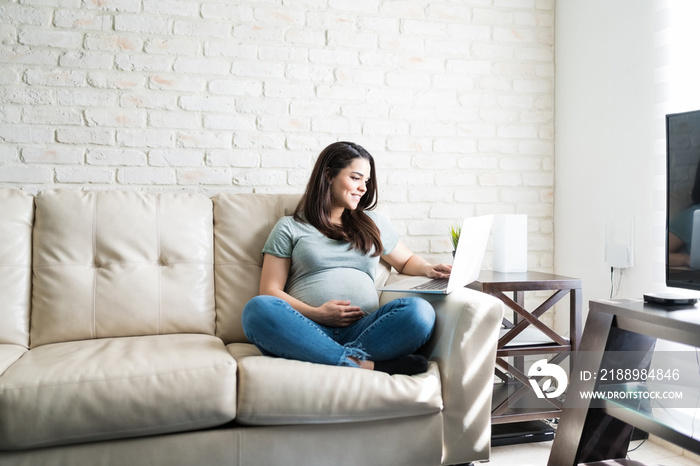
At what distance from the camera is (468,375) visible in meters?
1.65


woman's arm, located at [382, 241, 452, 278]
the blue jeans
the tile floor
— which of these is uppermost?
woman's arm, located at [382, 241, 452, 278]

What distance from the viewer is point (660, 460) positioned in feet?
6.40

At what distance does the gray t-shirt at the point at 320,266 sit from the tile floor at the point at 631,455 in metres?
0.70

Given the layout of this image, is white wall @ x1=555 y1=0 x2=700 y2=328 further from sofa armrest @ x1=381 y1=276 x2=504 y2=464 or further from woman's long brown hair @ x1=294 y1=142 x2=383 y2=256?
woman's long brown hair @ x1=294 y1=142 x2=383 y2=256

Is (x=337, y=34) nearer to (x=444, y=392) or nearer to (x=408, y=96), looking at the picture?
(x=408, y=96)

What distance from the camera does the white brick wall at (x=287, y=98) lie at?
88.6 inches

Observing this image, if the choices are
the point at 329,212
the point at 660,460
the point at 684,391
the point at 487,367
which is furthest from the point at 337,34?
the point at 660,460

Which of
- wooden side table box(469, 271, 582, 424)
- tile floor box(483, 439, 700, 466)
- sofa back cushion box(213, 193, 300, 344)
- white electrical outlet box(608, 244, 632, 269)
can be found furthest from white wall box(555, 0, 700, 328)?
sofa back cushion box(213, 193, 300, 344)

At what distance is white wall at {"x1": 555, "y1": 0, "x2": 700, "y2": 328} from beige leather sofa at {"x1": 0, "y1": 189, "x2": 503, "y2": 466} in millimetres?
912

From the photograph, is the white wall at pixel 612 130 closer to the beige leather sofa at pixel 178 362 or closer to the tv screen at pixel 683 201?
the tv screen at pixel 683 201

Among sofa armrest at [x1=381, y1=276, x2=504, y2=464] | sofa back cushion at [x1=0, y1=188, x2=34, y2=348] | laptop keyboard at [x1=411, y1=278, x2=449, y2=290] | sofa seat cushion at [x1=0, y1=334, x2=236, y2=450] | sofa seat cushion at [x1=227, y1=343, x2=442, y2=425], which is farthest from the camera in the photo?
sofa back cushion at [x1=0, y1=188, x2=34, y2=348]

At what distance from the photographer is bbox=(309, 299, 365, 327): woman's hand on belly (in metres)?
1.82

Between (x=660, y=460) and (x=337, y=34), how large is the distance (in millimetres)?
2072

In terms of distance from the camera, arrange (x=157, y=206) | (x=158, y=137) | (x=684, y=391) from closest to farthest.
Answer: (x=684, y=391)
(x=157, y=206)
(x=158, y=137)
